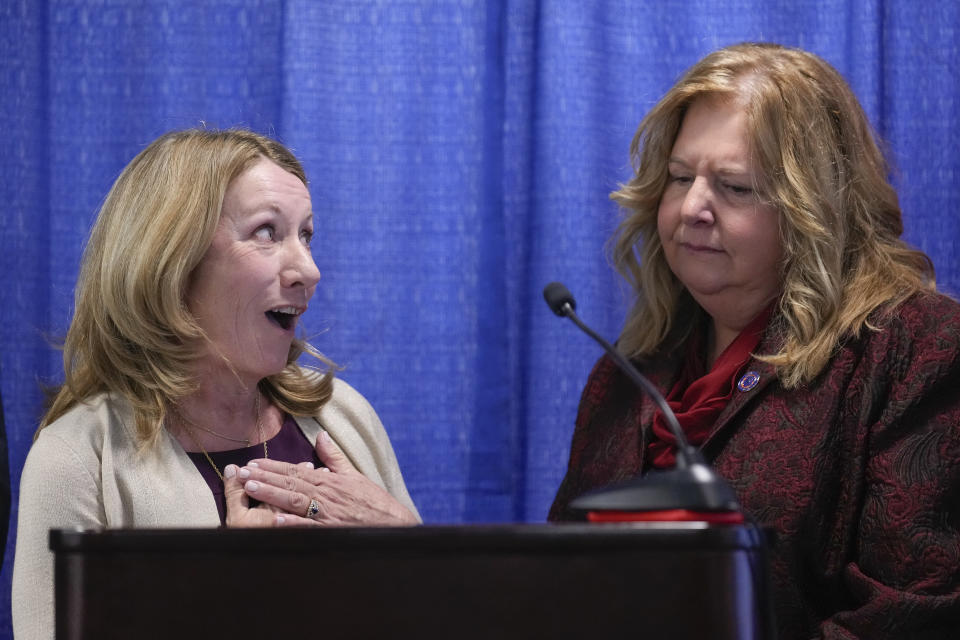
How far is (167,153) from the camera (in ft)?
5.17

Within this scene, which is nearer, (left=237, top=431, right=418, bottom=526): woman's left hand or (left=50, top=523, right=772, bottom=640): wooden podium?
(left=50, top=523, right=772, bottom=640): wooden podium

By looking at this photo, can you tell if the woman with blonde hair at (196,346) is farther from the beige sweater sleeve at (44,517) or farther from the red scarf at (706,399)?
the red scarf at (706,399)

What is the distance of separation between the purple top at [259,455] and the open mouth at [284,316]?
17 cm

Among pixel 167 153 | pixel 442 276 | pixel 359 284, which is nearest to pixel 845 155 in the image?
pixel 442 276

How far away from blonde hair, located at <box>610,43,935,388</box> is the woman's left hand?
2.04 feet

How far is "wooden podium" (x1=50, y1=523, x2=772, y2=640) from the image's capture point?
795 mm

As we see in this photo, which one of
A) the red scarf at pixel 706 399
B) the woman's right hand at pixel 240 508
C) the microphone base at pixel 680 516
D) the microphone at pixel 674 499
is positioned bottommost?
the woman's right hand at pixel 240 508

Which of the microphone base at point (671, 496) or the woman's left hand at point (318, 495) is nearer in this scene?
the microphone base at point (671, 496)

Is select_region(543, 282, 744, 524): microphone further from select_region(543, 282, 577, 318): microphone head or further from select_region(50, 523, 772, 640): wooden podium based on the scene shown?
select_region(543, 282, 577, 318): microphone head

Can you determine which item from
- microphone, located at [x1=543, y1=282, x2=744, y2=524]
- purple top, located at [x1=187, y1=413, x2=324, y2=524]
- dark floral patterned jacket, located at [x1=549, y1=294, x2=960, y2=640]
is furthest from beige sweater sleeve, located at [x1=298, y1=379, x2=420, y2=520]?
microphone, located at [x1=543, y1=282, x2=744, y2=524]

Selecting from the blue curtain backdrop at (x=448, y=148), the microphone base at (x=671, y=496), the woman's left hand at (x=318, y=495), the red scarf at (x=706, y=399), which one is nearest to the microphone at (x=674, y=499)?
the microphone base at (x=671, y=496)

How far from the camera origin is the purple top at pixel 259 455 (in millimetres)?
1514

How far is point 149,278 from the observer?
1509 mm

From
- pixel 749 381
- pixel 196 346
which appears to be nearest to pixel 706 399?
pixel 749 381
